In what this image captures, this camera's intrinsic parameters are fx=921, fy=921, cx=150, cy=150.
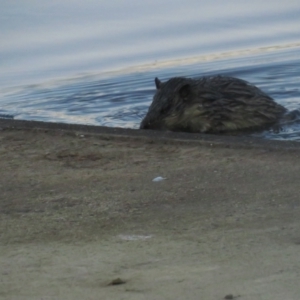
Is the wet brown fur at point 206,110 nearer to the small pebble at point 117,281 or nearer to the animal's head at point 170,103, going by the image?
the animal's head at point 170,103

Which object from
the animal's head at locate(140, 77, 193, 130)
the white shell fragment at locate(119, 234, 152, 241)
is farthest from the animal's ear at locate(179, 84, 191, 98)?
the white shell fragment at locate(119, 234, 152, 241)

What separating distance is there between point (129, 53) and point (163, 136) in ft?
27.2

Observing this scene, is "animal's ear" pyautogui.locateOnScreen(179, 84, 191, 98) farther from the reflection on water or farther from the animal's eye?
the reflection on water

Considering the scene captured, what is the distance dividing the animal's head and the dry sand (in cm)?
204

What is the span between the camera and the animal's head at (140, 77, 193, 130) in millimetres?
10125

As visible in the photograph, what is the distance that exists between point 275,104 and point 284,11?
9.82m

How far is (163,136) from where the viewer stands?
7738mm

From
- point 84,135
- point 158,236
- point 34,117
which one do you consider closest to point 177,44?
point 34,117

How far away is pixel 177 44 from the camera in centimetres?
1645

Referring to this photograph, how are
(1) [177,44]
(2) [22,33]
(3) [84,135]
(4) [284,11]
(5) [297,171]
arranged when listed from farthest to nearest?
1. (4) [284,11]
2. (2) [22,33]
3. (1) [177,44]
4. (3) [84,135]
5. (5) [297,171]

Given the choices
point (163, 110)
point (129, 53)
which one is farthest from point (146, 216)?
point (129, 53)

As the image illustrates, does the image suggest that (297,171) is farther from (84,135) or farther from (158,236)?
(84,135)

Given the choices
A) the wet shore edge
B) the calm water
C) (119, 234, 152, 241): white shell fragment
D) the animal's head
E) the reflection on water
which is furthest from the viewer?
the calm water

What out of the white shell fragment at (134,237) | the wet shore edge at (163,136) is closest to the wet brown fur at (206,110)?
the wet shore edge at (163,136)
